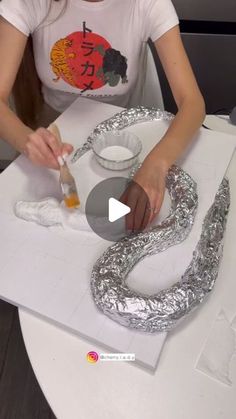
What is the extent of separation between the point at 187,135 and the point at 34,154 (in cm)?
31

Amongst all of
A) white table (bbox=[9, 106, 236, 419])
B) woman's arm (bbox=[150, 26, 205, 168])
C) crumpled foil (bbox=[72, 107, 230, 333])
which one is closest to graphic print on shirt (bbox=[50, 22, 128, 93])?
woman's arm (bbox=[150, 26, 205, 168])

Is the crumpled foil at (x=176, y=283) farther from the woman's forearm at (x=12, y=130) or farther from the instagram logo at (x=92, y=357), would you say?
the woman's forearm at (x=12, y=130)

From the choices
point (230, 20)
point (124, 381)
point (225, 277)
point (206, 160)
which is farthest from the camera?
point (230, 20)

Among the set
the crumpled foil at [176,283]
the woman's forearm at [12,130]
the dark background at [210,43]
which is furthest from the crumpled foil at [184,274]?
the dark background at [210,43]

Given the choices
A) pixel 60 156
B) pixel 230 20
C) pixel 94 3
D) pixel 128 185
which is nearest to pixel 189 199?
pixel 128 185

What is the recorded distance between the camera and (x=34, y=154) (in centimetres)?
64

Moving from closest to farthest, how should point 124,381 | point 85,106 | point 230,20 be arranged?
point 124,381
point 85,106
point 230,20

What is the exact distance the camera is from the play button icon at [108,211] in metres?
0.60

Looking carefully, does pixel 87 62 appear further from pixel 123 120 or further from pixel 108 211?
pixel 108 211

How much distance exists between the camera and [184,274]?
0.54 m

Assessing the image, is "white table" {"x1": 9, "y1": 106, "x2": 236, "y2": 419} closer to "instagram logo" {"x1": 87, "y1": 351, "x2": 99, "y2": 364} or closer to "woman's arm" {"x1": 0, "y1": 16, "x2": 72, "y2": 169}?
"instagram logo" {"x1": 87, "y1": 351, "x2": 99, "y2": 364}

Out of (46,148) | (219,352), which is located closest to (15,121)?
(46,148)

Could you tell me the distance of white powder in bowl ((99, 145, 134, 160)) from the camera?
720mm

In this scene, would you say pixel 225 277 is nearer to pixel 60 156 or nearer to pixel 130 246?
pixel 130 246
